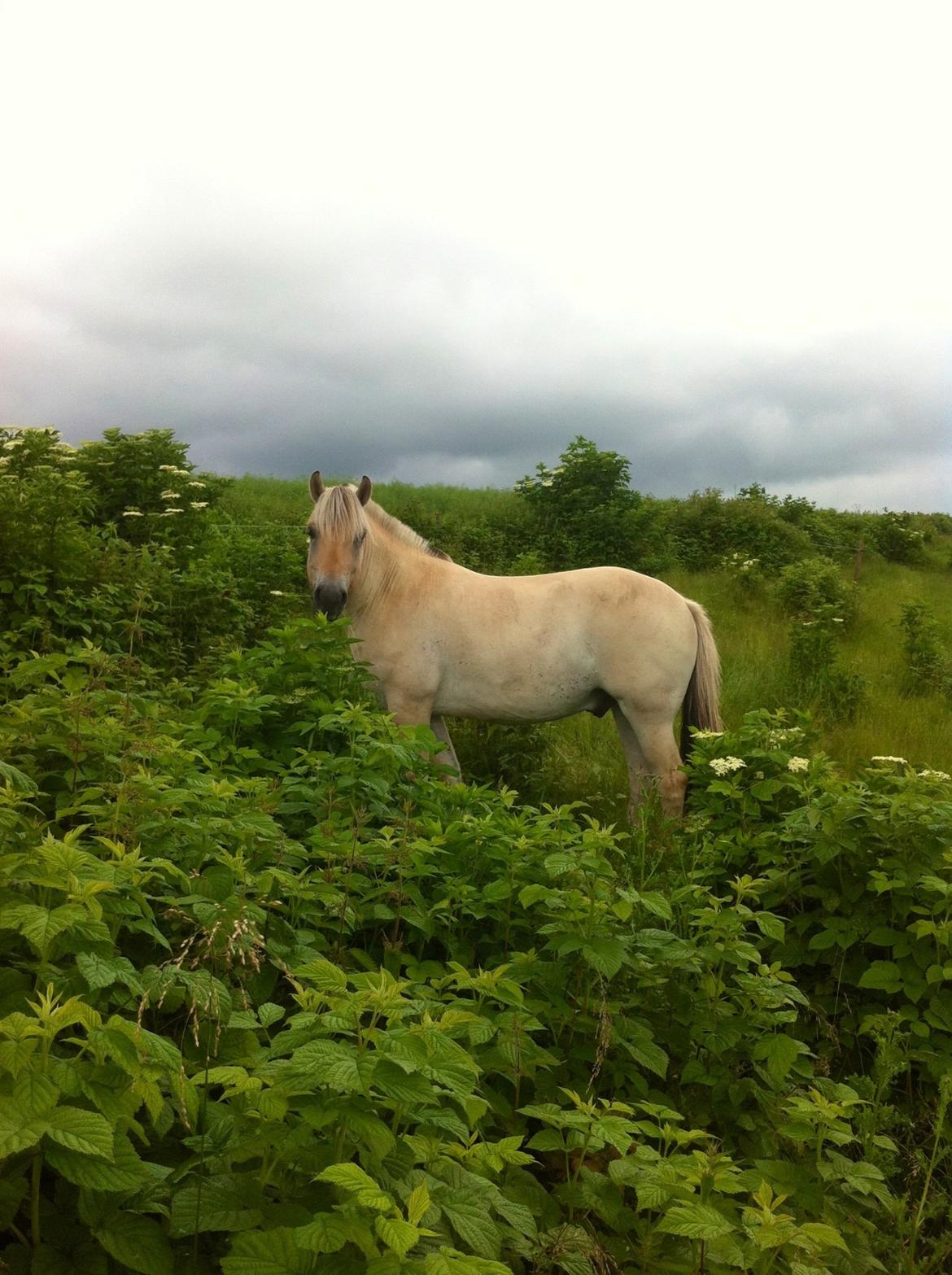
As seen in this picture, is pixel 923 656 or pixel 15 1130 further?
pixel 923 656

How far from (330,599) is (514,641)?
51.3 inches

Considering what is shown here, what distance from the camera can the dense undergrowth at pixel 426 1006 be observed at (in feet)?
4.62

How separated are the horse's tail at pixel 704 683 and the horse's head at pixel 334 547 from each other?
242cm

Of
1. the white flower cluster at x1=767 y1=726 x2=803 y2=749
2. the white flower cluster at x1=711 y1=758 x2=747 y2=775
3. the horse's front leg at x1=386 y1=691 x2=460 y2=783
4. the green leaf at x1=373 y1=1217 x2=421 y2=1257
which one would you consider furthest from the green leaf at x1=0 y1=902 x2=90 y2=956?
the horse's front leg at x1=386 y1=691 x2=460 y2=783

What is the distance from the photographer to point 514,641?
20.5 ft

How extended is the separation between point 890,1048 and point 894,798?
1.25m

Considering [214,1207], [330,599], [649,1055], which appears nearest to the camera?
[214,1207]

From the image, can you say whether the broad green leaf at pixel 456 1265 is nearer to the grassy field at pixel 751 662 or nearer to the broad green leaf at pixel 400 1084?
the broad green leaf at pixel 400 1084

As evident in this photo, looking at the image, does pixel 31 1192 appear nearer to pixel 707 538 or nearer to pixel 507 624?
pixel 507 624

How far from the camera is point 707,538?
18.1 metres

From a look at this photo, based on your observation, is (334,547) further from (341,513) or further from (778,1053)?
(778,1053)

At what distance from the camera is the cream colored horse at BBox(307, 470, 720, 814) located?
620 centimetres

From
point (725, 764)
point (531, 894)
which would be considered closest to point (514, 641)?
point (725, 764)

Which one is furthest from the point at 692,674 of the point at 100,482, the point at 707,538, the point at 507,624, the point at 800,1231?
the point at 707,538
